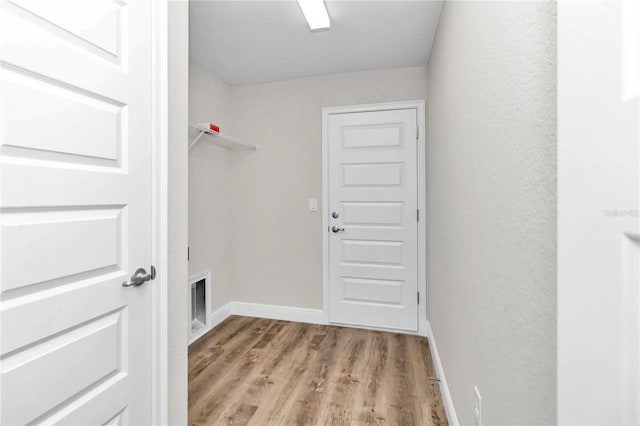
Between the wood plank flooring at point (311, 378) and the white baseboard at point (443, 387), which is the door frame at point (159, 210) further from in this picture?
the white baseboard at point (443, 387)

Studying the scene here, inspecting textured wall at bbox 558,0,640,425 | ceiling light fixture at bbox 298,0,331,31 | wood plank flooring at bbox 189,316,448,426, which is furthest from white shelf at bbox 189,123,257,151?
textured wall at bbox 558,0,640,425

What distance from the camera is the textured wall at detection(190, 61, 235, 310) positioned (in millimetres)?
2740

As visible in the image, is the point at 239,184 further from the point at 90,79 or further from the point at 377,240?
the point at 90,79

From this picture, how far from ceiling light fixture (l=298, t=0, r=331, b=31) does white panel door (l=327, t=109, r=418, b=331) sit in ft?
3.22

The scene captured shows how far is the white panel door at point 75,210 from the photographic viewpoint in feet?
2.76

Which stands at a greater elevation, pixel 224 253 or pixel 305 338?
pixel 224 253

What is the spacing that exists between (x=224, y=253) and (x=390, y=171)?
185 centimetres

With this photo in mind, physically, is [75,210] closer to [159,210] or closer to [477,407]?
[159,210]

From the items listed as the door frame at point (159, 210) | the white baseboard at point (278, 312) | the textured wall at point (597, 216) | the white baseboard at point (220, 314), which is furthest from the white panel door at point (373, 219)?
the textured wall at point (597, 216)

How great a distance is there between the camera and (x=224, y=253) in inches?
128

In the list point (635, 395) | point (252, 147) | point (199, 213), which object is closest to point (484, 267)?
point (635, 395)

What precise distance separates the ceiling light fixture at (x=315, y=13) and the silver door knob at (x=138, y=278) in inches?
68.9

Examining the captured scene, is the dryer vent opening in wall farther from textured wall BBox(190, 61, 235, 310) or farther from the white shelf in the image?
the white shelf

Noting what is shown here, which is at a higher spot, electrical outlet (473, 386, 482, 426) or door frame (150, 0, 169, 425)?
door frame (150, 0, 169, 425)
